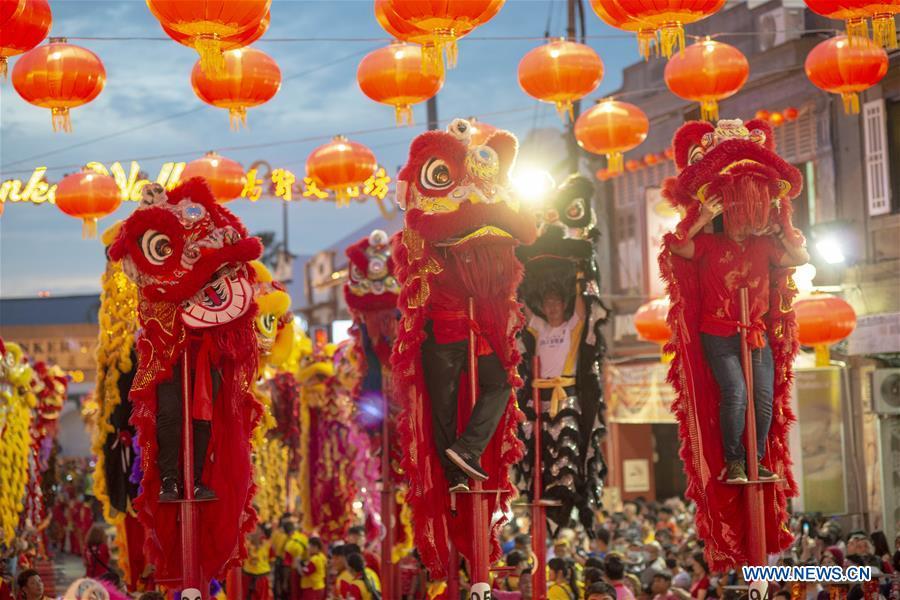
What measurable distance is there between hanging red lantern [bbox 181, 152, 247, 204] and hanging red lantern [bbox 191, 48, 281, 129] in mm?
1970

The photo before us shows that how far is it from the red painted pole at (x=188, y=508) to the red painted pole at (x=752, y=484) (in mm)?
2998

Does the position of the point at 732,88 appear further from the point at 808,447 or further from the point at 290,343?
the point at 808,447

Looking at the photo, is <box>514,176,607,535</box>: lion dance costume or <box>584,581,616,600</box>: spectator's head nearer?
<box>584,581,616,600</box>: spectator's head

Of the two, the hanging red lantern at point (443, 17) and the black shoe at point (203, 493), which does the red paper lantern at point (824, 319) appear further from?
the black shoe at point (203, 493)

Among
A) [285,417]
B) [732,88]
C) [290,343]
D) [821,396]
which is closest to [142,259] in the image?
[290,343]

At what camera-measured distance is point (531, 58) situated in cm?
1063

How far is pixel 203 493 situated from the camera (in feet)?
24.8

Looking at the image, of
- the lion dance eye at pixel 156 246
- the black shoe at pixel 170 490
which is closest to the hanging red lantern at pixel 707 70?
the lion dance eye at pixel 156 246

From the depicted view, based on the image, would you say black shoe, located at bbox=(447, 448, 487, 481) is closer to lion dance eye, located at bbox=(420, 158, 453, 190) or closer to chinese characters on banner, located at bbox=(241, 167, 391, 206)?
lion dance eye, located at bbox=(420, 158, 453, 190)

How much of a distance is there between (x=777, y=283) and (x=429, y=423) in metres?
2.08

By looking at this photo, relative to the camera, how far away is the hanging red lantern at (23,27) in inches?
303

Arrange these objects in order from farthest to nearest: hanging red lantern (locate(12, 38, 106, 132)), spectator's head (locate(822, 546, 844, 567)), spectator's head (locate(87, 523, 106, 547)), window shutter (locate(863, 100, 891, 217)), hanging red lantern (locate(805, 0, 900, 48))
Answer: window shutter (locate(863, 100, 891, 217)), spectator's head (locate(87, 523, 106, 547)), hanging red lantern (locate(12, 38, 106, 132)), spectator's head (locate(822, 546, 844, 567)), hanging red lantern (locate(805, 0, 900, 48))

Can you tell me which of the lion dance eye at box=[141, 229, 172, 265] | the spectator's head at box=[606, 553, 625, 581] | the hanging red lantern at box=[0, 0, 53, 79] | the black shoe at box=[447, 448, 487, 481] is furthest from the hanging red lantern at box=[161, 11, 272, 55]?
the spectator's head at box=[606, 553, 625, 581]

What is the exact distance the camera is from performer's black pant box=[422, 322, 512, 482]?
24.8 feet
